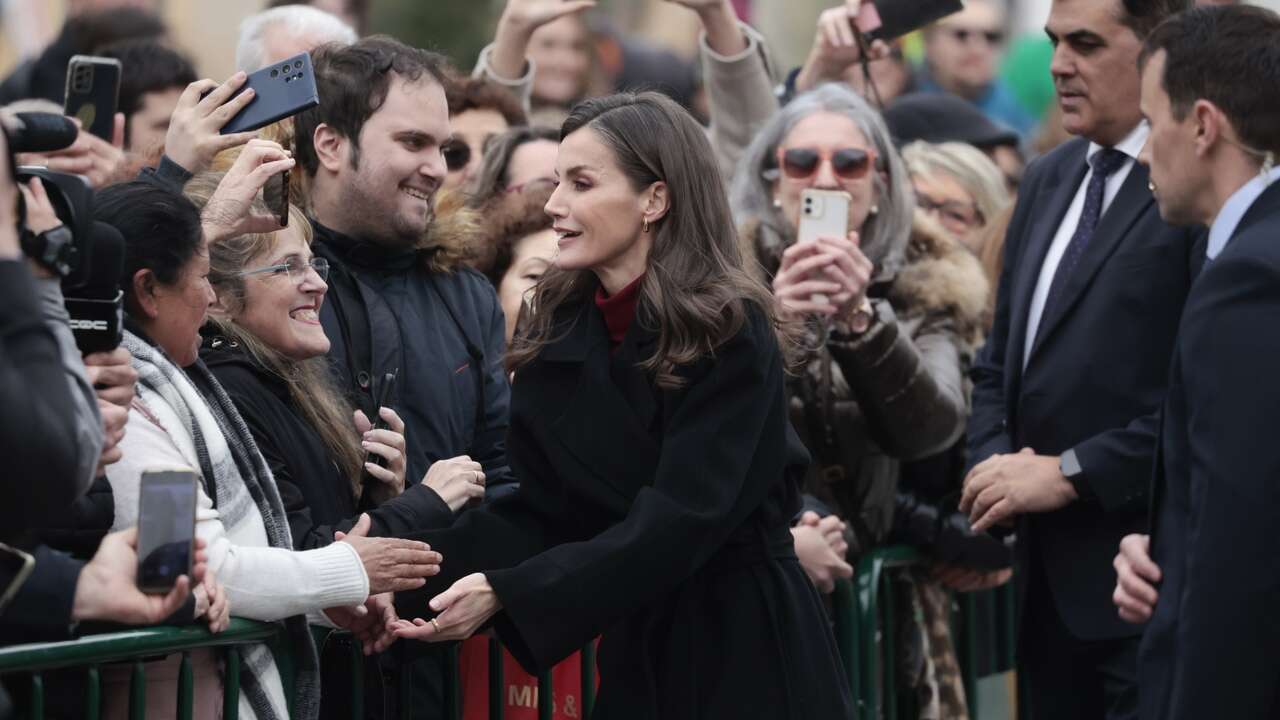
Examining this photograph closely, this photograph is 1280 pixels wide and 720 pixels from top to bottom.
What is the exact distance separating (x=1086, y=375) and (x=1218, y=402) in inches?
52.2

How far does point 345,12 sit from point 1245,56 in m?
6.99

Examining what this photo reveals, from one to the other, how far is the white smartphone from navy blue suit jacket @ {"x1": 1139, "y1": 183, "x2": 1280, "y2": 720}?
168 centimetres

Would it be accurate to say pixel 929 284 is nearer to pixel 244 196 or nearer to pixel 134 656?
pixel 244 196

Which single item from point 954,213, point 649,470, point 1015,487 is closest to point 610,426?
point 649,470

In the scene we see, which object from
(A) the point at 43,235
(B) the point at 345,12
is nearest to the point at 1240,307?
(A) the point at 43,235

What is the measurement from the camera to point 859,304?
584 centimetres

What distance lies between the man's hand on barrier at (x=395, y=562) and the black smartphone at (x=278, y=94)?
1073 mm

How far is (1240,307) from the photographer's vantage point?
4.17 meters

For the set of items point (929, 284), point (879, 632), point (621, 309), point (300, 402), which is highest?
point (621, 309)

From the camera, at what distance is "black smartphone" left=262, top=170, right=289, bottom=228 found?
4734mm

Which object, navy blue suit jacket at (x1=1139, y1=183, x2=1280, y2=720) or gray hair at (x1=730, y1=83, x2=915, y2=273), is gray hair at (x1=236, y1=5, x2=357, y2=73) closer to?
gray hair at (x1=730, y1=83, x2=915, y2=273)

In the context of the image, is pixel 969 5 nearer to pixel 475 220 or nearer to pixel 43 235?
pixel 475 220

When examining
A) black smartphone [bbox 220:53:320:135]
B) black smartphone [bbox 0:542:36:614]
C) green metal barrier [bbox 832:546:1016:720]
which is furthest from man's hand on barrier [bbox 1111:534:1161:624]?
black smartphone [bbox 0:542:36:614]

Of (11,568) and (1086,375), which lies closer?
(11,568)
